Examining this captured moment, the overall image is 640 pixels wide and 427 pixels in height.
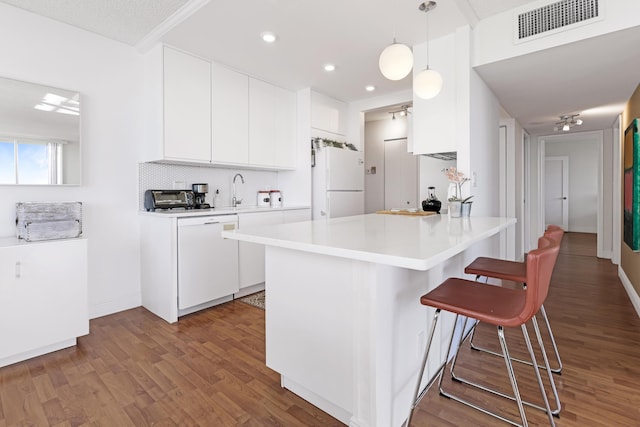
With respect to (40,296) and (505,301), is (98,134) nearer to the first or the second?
(40,296)

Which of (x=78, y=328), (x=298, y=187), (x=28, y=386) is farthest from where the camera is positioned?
(x=298, y=187)

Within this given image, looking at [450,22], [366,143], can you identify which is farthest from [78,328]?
[366,143]

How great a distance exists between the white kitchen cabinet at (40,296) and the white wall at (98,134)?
0.53m

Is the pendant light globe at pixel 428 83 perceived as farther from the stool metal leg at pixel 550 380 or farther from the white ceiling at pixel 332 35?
the stool metal leg at pixel 550 380

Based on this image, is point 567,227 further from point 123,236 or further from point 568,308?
point 123,236

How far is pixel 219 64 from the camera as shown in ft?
11.1

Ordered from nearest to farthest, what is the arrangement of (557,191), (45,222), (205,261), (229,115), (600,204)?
(45,222)
(205,261)
(229,115)
(600,204)
(557,191)


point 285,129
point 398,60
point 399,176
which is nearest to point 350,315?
point 398,60

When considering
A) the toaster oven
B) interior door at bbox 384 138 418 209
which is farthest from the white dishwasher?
interior door at bbox 384 138 418 209

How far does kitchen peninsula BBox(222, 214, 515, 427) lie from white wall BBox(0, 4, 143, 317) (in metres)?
2.06

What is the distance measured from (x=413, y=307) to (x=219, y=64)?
302 cm

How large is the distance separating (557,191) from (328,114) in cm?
759

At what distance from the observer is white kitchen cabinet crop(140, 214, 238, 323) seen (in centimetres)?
287

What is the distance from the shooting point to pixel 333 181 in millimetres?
4266
